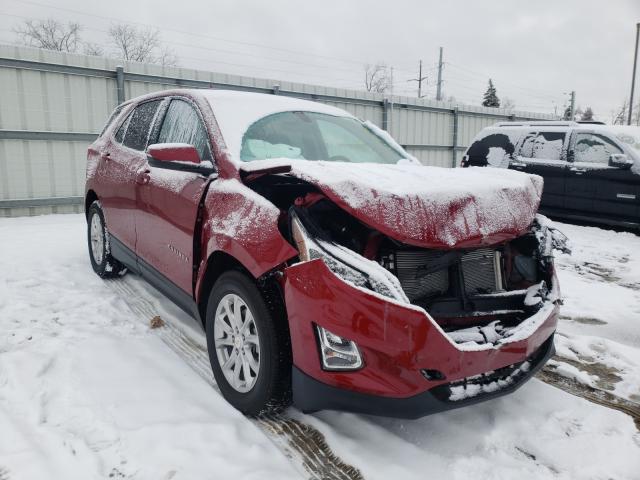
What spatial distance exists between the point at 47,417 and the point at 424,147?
45.7ft

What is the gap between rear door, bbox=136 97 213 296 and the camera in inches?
114

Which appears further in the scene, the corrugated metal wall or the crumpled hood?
the corrugated metal wall

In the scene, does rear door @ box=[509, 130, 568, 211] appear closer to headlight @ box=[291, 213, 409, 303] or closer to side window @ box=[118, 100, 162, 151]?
side window @ box=[118, 100, 162, 151]

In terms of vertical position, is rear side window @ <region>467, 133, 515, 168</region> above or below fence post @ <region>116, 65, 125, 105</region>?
below

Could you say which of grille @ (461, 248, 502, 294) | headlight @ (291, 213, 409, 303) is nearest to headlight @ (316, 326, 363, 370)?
headlight @ (291, 213, 409, 303)

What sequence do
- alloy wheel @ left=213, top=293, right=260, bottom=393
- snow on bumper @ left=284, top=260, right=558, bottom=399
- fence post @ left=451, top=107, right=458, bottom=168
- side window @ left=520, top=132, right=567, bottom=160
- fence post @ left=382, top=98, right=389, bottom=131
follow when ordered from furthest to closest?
fence post @ left=451, top=107, right=458, bottom=168 → fence post @ left=382, top=98, right=389, bottom=131 → side window @ left=520, top=132, right=567, bottom=160 → alloy wheel @ left=213, top=293, right=260, bottom=393 → snow on bumper @ left=284, top=260, right=558, bottom=399

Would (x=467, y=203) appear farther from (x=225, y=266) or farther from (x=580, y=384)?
(x=580, y=384)

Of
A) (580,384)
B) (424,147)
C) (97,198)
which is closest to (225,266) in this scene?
(580,384)

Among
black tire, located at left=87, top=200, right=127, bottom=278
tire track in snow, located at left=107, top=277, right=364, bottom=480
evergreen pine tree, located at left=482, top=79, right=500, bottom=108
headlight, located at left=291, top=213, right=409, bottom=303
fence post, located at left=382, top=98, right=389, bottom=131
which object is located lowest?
tire track in snow, located at left=107, top=277, right=364, bottom=480

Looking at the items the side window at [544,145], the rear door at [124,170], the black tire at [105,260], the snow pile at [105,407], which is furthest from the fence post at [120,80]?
the side window at [544,145]

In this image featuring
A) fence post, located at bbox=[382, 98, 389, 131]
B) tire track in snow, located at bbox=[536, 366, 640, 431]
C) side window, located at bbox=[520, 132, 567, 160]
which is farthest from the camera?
fence post, located at bbox=[382, 98, 389, 131]

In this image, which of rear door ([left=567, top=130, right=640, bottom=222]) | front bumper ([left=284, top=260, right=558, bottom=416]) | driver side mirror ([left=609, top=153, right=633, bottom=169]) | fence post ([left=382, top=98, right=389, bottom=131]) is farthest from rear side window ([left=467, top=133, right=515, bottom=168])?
front bumper ([left=284, top=260, right=558, bottom=416])

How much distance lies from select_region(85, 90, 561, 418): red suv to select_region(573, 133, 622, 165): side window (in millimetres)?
6013

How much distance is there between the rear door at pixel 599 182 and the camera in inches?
290
